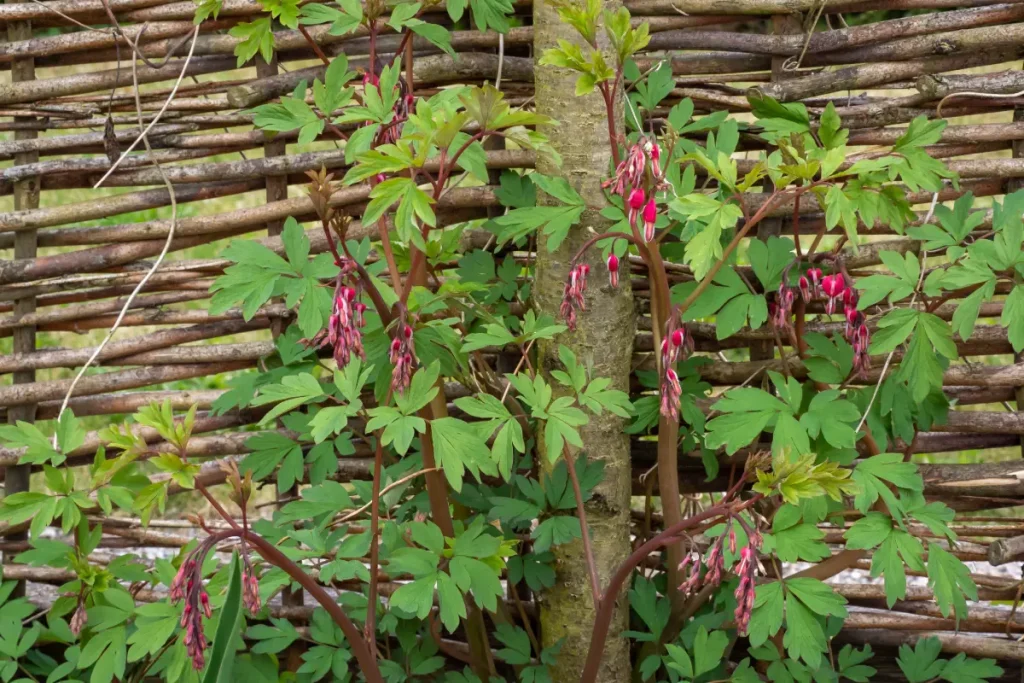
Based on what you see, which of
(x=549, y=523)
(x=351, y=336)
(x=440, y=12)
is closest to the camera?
(x=351, y=336)

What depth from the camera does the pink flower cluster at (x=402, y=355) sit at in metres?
1.42

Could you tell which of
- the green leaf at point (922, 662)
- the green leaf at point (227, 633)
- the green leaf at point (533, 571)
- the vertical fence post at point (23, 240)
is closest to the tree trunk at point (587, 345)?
the green leaf at point (533, 571)

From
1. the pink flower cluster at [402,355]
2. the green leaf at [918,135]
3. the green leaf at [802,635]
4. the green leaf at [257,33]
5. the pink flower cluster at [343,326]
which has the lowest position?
the green leaf at [802,635]

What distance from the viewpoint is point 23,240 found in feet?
7.70

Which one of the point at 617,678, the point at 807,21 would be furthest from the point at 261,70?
the point at 617,678

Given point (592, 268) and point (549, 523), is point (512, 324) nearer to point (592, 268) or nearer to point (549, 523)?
point (592, 268)

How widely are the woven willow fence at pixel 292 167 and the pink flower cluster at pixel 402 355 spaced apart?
2.75 ft

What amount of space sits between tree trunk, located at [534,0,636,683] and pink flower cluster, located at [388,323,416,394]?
523 mm

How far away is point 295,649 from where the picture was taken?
2.33 m

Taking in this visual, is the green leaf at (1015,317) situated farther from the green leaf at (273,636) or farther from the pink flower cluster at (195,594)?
the green leaf at (273,636)

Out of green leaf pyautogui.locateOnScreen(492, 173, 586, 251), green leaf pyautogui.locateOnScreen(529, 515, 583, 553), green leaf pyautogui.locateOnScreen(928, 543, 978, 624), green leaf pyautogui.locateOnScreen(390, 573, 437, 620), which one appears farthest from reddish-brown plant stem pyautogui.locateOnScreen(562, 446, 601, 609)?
green leaf pyautogui.locateOnScreen(928, 543, 978, 624)

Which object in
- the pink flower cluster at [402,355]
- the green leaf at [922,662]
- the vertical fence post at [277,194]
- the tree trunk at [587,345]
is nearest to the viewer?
the pink flower cluster at [402,355]

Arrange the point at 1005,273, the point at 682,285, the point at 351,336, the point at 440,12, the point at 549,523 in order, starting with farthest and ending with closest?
the point at 440,12 < the point at 1005,273 < the point at 682,285 < the point at 549,523 < the point at 351,336

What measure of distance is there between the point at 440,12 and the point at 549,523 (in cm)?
130
